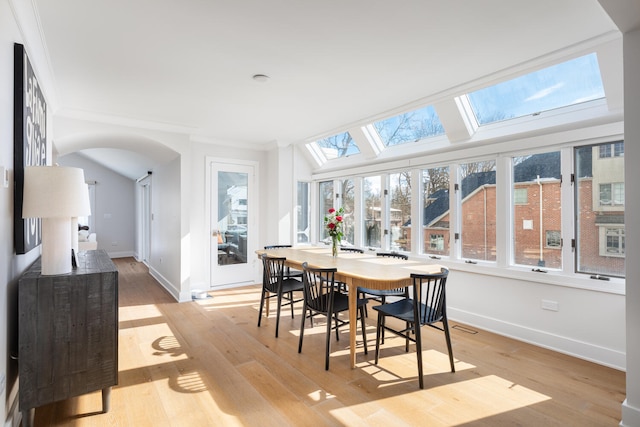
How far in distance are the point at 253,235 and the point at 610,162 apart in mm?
4889

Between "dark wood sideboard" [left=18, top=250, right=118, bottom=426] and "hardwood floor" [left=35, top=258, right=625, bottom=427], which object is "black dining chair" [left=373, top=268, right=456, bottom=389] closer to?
"hardwood floor" [left=35, top=258, right=625, bottom=427]

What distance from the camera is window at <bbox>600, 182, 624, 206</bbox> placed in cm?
282

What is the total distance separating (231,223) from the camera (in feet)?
18.8

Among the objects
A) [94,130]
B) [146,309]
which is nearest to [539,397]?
[146,309]

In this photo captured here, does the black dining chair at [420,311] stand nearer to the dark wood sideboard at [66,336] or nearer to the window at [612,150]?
the window at [612,150]

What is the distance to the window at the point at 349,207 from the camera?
5633mm

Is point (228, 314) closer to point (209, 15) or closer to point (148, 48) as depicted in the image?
point (148, 48)

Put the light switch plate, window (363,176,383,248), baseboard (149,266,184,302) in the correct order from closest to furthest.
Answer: the light switch plate, baseboard (149,266,184,302), window (363,176,383,248)

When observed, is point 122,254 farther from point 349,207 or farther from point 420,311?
point 420,311

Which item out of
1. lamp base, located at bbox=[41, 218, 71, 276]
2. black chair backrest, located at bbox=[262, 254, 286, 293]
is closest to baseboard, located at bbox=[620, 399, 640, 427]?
black chair backrest, located at bbox=[262, 254, 286, 293]

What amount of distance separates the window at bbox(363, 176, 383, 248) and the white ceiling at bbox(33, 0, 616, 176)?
1466 millimetres

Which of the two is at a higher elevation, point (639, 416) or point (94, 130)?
point (94, 130)

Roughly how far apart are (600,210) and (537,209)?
518 millimetres

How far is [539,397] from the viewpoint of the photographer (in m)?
2.36
